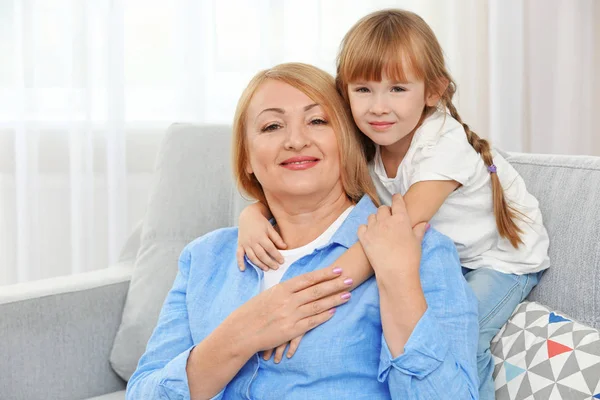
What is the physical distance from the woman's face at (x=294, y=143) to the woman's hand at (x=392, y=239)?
0.43ft

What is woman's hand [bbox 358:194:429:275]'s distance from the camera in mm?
1235

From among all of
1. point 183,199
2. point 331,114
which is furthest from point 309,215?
point 183,199

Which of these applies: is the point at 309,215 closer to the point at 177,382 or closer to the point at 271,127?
the point at 271,127

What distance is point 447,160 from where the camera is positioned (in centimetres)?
149

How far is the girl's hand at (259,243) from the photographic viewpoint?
141 centimetres

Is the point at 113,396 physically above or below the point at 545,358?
below

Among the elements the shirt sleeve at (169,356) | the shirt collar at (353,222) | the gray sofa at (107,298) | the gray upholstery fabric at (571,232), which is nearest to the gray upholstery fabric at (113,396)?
the gray sofa at (107,298)

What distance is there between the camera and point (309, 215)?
1.48m

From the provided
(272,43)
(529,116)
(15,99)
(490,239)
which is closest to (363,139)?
(490,239)

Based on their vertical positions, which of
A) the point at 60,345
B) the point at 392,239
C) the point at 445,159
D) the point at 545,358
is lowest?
the point at 60,345

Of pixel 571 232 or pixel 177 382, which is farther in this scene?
pixel 571 232

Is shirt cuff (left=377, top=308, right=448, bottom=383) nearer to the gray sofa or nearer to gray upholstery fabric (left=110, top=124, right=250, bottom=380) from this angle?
the gray sofa

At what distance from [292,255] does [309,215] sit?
99 mm

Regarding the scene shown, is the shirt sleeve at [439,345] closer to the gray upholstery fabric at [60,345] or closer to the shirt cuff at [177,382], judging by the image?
the shirt cuff at [177,382]
